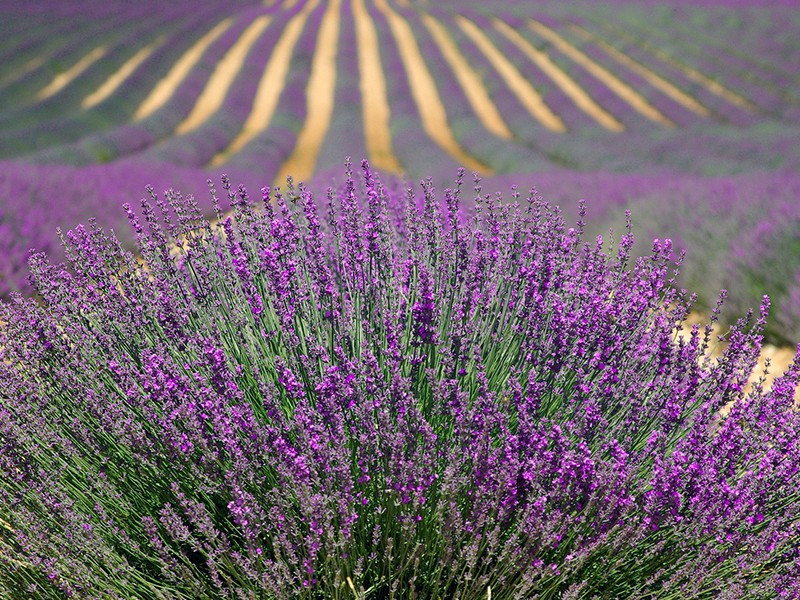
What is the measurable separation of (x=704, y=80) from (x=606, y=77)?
3.48 m

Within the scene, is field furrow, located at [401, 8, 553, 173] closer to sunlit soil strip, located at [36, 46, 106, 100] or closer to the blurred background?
the blurred background

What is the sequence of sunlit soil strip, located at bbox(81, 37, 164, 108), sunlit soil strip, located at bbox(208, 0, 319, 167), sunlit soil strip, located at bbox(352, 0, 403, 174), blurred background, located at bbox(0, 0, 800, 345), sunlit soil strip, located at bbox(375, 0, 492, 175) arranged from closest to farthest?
blurred background, located at bbox(0, 0, 800, 345)
sunlit soil strip, located at bbox(352, 0, 403, 174)
sunlit soil strip, located at bbox(375, 0, 492, 175)
sunlit soil strip, located at bbox(208, 0, 319, 167)
sunlit soil strip, located at bbox(81, 37, 164, 108)

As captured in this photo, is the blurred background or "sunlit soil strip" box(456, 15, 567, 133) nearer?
the blurred background

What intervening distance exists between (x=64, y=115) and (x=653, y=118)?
18.1 metres

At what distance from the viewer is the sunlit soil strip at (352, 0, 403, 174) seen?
17922 millimetres

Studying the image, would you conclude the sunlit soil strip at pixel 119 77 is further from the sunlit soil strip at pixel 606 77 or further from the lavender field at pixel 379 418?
the lavender field at pixel 379 418

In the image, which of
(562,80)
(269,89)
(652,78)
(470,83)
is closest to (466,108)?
(470,83)

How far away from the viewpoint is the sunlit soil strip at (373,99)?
17922mm

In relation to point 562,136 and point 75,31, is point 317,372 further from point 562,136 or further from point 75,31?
point 75,31

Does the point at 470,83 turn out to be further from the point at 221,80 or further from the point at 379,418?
the point at 379,418

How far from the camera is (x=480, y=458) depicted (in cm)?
173

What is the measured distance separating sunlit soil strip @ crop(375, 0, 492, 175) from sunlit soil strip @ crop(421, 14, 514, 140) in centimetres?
106

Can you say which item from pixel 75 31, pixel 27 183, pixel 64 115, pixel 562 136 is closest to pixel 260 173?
pixel 27 183

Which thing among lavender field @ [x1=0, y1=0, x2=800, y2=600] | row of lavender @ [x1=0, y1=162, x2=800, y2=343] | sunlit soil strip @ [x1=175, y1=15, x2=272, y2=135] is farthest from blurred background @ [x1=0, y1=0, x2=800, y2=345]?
lavender field @ [x1=0, y1=0, x2=800, y2=600]
